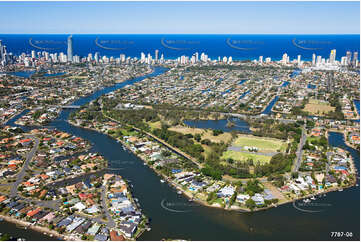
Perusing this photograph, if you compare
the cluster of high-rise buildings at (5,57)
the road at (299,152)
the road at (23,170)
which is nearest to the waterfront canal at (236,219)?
the road at (299,152)

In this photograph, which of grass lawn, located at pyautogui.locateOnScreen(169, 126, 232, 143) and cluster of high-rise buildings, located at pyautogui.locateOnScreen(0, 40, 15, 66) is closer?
grass lawn, located at pyautogui.locateOnScreen(169, 126, 232, 143)

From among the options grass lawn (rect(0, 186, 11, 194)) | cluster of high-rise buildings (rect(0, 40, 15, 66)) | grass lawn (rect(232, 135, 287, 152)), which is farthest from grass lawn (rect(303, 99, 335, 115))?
cluster of high-rise buildings (rect(0, 40, 15, 66))

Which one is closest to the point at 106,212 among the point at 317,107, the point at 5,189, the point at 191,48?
the point at 5,189

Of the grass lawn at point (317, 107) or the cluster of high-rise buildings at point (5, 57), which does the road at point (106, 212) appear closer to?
the grass lawn at point (317, 107)

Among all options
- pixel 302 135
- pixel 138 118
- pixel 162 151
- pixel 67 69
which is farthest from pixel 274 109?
pixel 67 69

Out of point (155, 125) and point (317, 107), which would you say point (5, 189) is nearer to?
point (155, 125)

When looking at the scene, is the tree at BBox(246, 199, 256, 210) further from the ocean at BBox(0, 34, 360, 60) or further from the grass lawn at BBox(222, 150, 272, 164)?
the ocean at BBox(0, 34, 360, 60)
